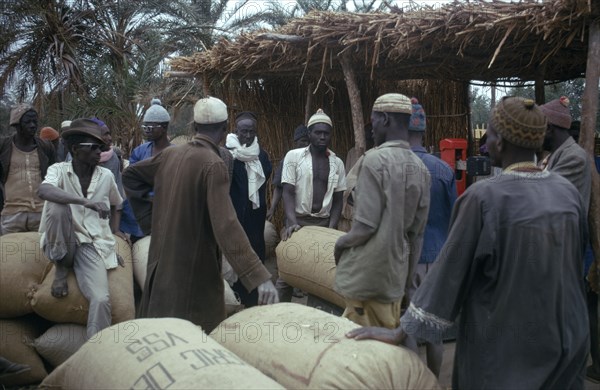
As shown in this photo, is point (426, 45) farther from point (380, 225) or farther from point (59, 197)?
point (59, 197)

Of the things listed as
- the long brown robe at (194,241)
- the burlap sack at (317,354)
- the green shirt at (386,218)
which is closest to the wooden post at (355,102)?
the green shirt at (386,218)

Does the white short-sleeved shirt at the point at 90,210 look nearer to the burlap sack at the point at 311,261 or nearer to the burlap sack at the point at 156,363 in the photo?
the burlap sack at the point at 311,261

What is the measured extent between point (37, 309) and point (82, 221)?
691 millimetres

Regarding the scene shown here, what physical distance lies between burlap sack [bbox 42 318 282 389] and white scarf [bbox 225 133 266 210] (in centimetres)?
313

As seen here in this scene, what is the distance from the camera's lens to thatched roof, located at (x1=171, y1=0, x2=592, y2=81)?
546 centimetres

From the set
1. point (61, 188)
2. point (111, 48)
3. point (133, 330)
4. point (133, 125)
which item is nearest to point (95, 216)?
point (61, 188)

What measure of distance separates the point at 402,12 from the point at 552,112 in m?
2.56

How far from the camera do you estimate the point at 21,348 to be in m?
4.49

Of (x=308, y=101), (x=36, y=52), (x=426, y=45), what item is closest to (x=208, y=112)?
(x=426, y=45)

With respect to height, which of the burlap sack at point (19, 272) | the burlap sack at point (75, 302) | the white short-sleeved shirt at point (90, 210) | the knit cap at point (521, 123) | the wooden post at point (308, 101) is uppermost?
the knit cap at point (521, 123)

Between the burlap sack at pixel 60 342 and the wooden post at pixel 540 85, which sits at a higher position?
the wooden post at pixel 540 85

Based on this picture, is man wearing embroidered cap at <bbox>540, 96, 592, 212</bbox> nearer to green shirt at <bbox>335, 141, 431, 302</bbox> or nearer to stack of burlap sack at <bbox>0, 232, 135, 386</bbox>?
green shirt at <bbox>335, 141, 431, 302</bbox>

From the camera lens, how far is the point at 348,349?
242cm

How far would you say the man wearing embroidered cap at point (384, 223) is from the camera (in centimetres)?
320
